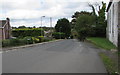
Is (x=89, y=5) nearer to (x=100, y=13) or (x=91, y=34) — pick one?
(x=100, y=13)

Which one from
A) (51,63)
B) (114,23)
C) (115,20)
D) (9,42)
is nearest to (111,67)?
(51,63)

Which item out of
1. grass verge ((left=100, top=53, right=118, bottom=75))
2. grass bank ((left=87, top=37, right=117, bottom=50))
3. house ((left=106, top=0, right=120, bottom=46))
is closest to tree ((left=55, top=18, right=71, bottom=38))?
grass bank ((left=87, top=37, right=117, bottom=50))

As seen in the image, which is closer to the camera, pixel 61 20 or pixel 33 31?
pixel 33 31

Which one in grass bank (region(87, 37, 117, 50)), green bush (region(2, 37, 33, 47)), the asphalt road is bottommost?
the asphalt road

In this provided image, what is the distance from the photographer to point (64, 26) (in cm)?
9862

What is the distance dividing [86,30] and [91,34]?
498cm

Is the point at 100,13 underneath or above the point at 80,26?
above

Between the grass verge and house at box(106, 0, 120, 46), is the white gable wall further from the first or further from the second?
the grass verge

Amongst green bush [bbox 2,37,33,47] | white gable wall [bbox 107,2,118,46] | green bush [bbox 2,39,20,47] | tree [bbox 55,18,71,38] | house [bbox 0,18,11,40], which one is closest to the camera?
white gable wall [bbox 107,2,118,46]

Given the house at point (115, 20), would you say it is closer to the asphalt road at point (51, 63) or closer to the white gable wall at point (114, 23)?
the white gable wall at point (114, 23)

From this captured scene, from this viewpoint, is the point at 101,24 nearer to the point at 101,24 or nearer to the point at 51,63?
the point at 101,24

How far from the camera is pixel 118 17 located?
73.6 ft

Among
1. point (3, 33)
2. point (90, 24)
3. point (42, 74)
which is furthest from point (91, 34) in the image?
point (42, 74)

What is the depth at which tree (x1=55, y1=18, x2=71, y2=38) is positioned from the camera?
324 feet
